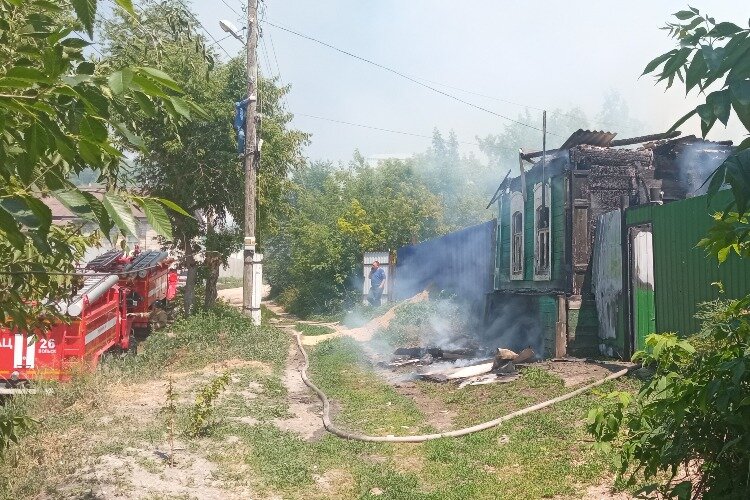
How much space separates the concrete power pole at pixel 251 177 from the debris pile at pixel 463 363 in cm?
453

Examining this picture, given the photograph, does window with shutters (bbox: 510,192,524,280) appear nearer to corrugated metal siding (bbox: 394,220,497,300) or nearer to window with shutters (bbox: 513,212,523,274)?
window with shutters (bbox: 513,212,523,274)

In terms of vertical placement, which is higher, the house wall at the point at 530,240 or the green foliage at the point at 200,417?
the house wall at the point at 530,240

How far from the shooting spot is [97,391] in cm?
933

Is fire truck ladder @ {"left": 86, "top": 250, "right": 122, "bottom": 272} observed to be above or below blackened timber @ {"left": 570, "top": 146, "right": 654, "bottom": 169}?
below

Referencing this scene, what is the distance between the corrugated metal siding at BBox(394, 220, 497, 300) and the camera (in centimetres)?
1848

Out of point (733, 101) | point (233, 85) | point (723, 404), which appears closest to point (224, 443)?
point (723, 404)

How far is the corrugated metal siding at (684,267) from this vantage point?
27.7ft

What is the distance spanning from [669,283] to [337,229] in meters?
23.2

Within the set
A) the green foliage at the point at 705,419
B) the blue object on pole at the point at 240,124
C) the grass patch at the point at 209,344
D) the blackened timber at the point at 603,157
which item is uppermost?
the blue object on pole at the point at 240,124

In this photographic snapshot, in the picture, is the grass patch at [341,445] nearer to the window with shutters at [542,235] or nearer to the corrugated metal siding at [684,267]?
the corrugated metal siding at [684,267]

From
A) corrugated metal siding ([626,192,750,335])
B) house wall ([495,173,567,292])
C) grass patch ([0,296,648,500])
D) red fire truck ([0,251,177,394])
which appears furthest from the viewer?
house wall ([495,173,567,292])

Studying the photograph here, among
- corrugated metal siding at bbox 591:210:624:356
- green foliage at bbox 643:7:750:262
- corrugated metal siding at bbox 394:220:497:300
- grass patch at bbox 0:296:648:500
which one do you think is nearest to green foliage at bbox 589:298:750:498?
green foliage at bbox 643:7:750:262

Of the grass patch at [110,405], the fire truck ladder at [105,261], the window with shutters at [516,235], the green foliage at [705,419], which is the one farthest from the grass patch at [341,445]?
the window with shutters at [516,235]

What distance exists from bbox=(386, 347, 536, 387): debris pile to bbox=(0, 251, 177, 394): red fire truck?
552 centimetres
